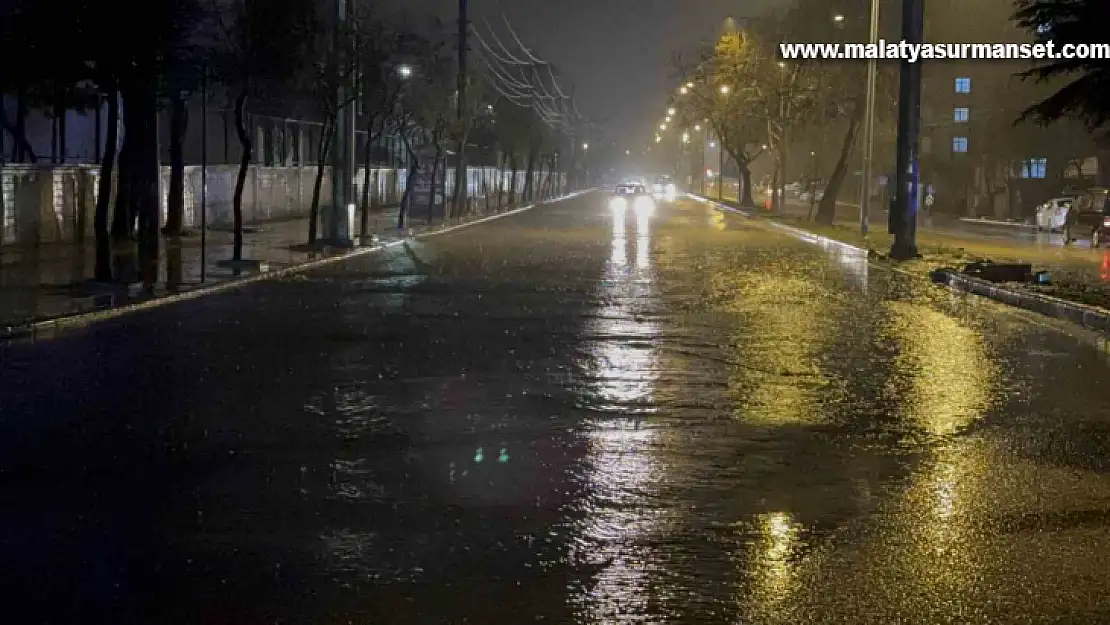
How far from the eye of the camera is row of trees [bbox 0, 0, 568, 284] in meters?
20.4

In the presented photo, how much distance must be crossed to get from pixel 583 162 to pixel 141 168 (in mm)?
164907

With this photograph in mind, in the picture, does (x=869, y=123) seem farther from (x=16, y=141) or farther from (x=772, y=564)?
(x=772, y=564)

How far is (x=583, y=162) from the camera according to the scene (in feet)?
632

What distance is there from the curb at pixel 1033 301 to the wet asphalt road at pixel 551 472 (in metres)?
0.58

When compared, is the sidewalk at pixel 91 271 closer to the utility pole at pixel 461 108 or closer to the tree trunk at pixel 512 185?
the utility pole at pixel 461 108

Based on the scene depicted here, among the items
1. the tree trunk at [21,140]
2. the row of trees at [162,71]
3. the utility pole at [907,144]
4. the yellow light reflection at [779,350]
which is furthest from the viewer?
the utility pole at [907,144]

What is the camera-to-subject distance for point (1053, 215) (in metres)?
54.1

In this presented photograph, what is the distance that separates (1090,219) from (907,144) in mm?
18827

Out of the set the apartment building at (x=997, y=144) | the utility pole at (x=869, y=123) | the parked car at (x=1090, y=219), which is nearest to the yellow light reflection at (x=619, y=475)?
the utility pole at (x=869, y=123)

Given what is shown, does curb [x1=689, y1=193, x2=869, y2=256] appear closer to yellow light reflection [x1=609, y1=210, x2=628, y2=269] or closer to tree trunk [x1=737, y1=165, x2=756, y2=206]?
yellow light reflection [x1=609, y1=210, x2=628, y2=269]

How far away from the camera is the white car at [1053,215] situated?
173 feet

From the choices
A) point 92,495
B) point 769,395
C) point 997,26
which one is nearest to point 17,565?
point 92,495

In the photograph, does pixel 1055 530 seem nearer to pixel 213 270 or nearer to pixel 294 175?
pixel 213 270

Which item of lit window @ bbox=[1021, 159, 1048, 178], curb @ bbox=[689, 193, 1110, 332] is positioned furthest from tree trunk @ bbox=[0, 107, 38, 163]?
lit window @ bbox=[1021, 159, 1048, 178]
